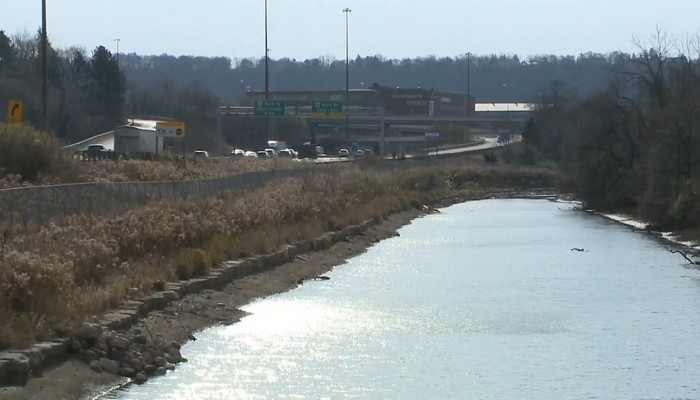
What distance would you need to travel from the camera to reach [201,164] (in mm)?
72812

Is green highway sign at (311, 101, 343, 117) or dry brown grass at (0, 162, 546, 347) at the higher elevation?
green highway sign at (311, 101, 343, 117)

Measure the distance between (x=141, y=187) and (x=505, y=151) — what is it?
353 feet

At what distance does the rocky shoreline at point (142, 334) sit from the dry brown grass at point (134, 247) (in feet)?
1.29

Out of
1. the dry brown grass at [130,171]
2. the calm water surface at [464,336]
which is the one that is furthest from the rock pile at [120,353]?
the dry brown grass at [130,171]

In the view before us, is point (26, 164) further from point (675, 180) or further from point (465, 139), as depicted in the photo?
point (465, 139)

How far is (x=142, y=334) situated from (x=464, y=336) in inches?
284

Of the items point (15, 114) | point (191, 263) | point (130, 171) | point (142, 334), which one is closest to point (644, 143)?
point (130, 171)

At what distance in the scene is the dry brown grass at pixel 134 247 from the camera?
64.6 ft

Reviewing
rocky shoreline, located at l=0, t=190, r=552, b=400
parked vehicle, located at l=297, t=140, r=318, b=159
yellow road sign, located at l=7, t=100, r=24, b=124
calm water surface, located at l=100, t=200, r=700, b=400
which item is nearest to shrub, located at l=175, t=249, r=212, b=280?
rocky shoreline, located at l=0, t=190, r=552, b=400

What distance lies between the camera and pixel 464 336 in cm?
2617

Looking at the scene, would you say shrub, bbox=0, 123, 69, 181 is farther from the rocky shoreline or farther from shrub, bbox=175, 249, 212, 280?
shrub, bbox=175, 249, 212, 280

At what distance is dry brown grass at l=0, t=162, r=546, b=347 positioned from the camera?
1969cm

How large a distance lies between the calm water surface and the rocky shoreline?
0.47m

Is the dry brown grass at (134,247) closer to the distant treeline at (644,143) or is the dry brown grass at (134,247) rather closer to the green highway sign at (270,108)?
the distant treeline at (644,143)
